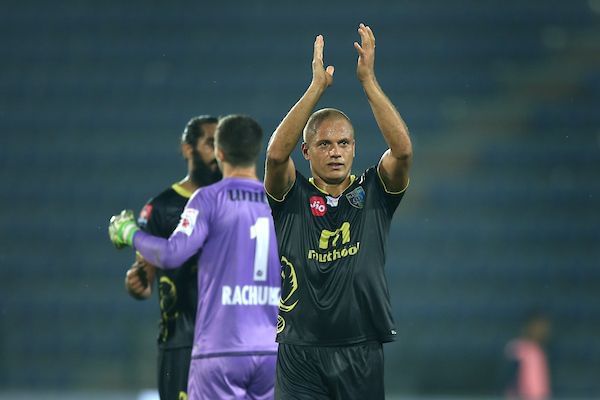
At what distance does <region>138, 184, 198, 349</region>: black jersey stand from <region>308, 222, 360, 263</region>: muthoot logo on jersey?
1.32 metres

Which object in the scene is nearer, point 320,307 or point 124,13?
point 320,307

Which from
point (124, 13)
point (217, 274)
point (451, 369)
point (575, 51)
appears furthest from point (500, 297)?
point (217, 274)

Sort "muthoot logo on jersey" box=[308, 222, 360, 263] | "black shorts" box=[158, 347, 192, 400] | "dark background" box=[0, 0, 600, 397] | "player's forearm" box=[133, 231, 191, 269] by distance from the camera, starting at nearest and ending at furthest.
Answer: "muthoot logo on jersey" box=[308, 222, 360, 263] → "player's forearm" box=[133, 231, 191, 269] → "black shorts" box=[158, 347, 192, 400] → "dark background" box=[0, 0, 600, 397]

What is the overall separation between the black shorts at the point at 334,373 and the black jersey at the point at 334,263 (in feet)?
0.13

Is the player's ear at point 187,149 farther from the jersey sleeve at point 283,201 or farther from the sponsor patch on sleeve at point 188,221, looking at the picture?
the jersey sleeve at point 283,201

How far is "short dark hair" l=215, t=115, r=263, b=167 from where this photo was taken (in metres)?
5.24

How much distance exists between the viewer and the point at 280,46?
1437 centimetres

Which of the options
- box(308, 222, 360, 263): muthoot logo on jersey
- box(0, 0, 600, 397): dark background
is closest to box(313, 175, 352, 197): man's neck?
box(308, 222, 360, 263): muthoot logo on jersey

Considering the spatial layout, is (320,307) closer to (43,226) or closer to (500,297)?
(500,297)

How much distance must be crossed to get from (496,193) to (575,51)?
7.63 feet

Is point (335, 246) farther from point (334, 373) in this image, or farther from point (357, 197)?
point (334, 373)

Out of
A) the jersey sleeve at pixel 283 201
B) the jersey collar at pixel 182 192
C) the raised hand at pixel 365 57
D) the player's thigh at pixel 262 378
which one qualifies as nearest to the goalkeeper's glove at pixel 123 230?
the jersey collar at pixel 182 192

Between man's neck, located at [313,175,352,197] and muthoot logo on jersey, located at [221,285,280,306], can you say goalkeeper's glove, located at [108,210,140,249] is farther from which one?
man's neck, located at [313,175,352,197]

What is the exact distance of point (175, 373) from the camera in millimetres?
5551
